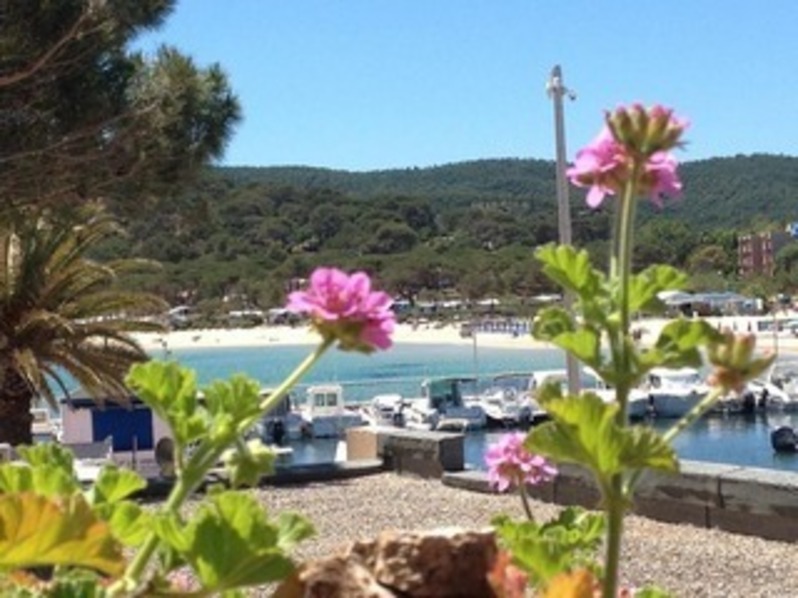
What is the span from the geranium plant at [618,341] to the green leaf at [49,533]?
0.42m

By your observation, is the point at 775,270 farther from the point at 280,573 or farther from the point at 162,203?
the point at 280,573

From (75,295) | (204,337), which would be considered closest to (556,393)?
(75,295)

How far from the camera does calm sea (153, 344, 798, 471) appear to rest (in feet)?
108

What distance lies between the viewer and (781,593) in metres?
6.89

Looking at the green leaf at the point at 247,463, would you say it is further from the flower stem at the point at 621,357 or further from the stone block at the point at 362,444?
the stone block at the point at 362,444

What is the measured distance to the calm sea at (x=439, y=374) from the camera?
3278 centimetres

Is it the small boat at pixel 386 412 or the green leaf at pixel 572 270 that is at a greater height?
the green leaf at pixel 572 270

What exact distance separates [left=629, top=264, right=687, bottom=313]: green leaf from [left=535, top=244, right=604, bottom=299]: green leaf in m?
0.04

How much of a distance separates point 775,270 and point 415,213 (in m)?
30.9

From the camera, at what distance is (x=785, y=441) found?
33.2m

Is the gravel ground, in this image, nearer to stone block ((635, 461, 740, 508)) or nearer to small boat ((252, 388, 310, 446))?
stone block ((635, 461, 740, 508))

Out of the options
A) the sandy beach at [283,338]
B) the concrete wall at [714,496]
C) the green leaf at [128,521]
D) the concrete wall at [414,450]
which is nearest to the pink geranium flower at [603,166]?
the green leaf at [128,521]

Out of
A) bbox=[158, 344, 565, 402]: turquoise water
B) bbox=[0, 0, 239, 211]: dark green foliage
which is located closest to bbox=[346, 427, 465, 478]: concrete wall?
bbox=[0, 0, 239, 211]: dark green foliage

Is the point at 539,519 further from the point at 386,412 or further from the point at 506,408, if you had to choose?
the point at 506,408
